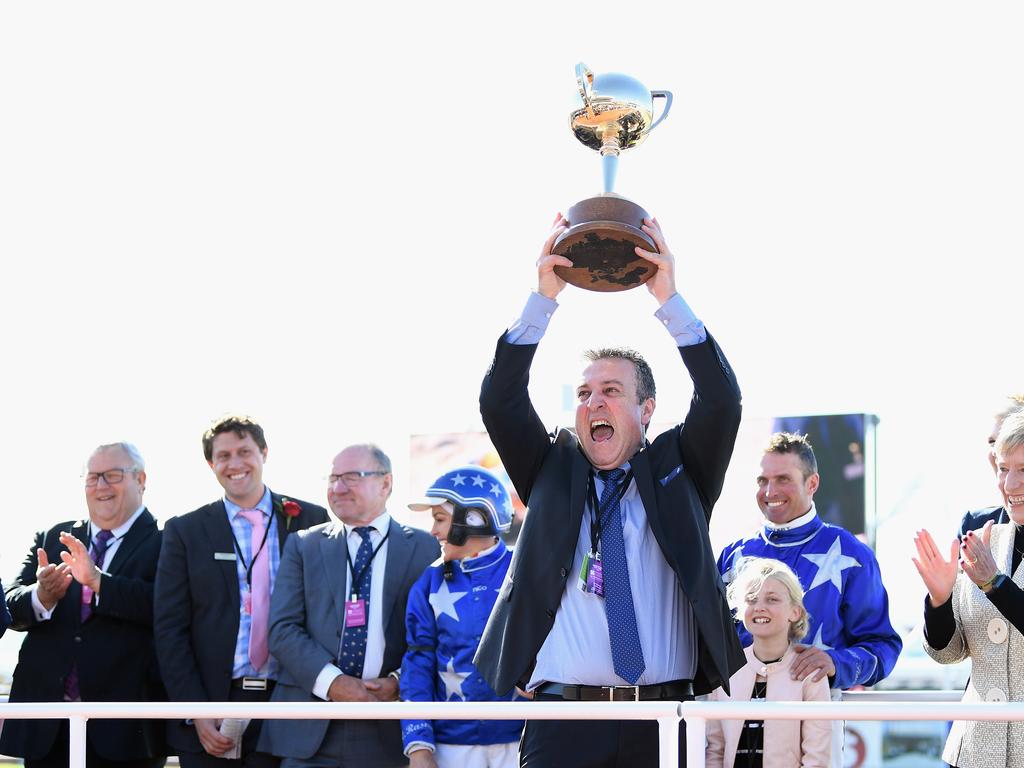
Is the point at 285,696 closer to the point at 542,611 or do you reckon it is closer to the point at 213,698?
the point at 213,698

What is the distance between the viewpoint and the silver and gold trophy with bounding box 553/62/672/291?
379 centimetres

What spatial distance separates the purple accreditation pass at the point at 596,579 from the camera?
146 inches

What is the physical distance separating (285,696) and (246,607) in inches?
18.0

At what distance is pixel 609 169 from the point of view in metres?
4.12

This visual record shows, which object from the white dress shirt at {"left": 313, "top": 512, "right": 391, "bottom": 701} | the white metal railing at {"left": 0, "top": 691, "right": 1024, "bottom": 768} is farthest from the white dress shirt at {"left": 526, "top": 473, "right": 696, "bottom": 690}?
the white dress shirt at {"left": 313, "top": 512, "right": 391, "bottom": 701}

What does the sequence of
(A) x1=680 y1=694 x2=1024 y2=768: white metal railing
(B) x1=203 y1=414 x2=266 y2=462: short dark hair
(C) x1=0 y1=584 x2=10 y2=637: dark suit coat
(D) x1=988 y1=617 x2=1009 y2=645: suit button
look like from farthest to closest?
(B) x1=203 y1=414 x2=266 y2=462: short dark hair
(C) x1=0 y1=584 x2=10 y2=637: dark suit coat
(D) x1=988 y1=617 x2=1009 y2=645: suit button
(A) x1=680 y1=694 x2=1024 y2=768: white metal railing

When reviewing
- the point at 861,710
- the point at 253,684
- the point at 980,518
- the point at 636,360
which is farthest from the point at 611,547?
the point at 253,684

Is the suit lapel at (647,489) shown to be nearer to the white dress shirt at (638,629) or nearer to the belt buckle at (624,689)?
the white dress shirt at (638,629)

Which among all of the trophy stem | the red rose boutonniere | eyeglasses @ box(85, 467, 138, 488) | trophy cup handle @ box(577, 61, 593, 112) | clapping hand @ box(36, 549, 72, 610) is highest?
trophy cup handle @ box(577, 61, 593, 112)

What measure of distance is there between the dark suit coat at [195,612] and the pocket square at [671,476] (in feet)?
8.16

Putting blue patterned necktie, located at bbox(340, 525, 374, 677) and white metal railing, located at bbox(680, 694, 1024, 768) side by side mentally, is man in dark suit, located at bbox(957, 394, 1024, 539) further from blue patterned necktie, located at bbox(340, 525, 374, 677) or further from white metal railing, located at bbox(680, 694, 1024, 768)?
blue patterned necktie, located at bbox(340, 525, 374, 677)

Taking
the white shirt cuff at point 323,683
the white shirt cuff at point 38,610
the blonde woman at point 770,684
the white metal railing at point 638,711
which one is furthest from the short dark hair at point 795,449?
the white shirt cuff at point 38,610

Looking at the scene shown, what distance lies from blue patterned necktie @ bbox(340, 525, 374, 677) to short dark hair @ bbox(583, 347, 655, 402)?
1.84m

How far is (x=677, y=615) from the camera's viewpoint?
3754 millimetres
